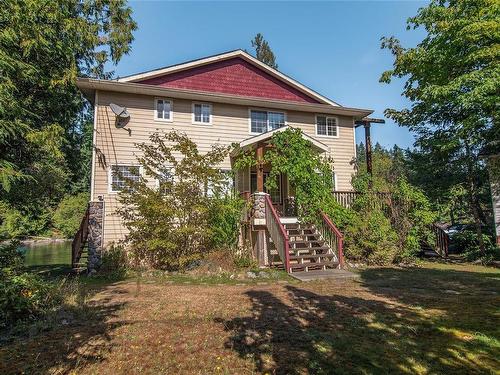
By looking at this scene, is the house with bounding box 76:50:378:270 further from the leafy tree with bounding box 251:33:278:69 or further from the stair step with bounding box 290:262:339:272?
the leafy tree with bounding box 251:33:278:69

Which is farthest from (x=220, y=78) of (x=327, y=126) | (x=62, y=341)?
(x=62, y=341)

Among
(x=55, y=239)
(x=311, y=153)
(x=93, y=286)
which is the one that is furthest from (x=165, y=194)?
(x=55, y=239)

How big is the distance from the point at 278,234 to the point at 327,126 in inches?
280

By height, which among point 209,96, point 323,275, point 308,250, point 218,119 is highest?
point 209,96

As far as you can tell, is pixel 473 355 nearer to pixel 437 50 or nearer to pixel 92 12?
pixel 437 50

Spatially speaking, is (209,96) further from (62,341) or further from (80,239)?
(62,341)

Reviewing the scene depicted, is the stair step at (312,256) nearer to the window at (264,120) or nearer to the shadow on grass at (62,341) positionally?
the shadow on grass at (62,341)

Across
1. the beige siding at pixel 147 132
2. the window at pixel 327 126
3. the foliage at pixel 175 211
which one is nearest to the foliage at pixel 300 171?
the foliage at pixel 175 211

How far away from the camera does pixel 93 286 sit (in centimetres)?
819

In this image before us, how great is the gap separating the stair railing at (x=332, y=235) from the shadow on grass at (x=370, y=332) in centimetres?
279

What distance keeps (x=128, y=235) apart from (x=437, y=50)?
13156 millimetres

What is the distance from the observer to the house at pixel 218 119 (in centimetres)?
1105

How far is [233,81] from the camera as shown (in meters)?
14.0

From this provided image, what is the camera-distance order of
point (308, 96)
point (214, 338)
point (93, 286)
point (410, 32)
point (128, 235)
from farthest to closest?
point (308, 96), point (410, 32), point (128, 235), point (93, 286), point (214, 338)
